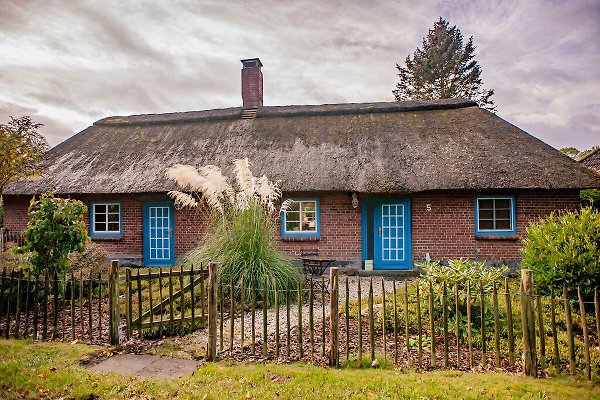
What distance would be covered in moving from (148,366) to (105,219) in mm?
9485

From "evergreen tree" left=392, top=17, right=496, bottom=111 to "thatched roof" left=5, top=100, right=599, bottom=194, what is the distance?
17.3 m

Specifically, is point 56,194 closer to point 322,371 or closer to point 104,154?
point 104,154

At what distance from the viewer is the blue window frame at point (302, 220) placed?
11719 mm

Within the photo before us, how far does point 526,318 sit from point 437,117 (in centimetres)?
1030

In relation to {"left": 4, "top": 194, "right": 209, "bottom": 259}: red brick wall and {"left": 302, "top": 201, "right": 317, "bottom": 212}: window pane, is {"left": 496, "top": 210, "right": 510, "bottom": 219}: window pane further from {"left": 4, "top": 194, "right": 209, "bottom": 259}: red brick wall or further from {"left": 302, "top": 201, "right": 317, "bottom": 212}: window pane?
{"left": 4, "top": 194, "right": 209, "bottom": 259}: red brick wall

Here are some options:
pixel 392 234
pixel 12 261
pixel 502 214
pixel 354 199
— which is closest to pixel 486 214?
pixel 502 214

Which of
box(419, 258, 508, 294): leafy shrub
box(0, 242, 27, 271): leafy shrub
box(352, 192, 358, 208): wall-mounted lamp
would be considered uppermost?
box(352, 192, 358, 208): wall-mounted lamp

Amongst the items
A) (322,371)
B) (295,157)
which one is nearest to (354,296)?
(322,371)

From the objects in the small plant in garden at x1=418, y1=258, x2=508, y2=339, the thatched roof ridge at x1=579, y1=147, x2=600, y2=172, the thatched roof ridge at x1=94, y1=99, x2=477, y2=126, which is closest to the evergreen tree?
the thatched roof ridge at x1=579, y1=147, x2=600, y2=172

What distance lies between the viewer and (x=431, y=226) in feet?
37.1

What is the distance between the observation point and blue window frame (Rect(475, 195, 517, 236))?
36.4 feet

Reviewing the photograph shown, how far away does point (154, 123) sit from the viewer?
15633mm

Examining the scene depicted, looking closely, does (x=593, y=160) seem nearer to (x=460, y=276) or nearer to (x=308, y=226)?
(x=308, y=226)

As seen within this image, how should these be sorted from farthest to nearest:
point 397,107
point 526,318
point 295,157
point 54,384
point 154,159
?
Result: point 397,107 → point 154,159 → point 295,157 → point 526,318 → point 54,384
